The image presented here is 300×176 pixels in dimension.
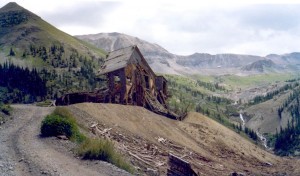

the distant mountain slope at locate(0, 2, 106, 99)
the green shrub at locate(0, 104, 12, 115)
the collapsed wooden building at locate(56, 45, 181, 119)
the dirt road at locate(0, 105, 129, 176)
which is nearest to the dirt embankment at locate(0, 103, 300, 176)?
the dirt road at locate(0, 105, 129, 176)

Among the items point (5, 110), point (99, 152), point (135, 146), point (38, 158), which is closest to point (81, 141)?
point (99, 152)

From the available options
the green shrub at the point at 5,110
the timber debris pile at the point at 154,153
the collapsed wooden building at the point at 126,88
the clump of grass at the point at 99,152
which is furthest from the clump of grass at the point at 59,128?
the collapsed wooden building at the point at 126,88

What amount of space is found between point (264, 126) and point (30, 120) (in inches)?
5295

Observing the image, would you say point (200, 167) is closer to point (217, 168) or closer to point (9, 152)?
point (217, 168)

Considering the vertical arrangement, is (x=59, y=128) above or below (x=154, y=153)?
above

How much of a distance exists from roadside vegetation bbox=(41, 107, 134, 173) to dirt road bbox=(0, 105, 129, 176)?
2.23ft

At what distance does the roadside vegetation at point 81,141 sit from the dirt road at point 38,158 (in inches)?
26.8

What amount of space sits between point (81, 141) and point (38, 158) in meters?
5.57

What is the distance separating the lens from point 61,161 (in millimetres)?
22047

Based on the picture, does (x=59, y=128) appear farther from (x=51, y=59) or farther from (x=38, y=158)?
(x=51, y=59)

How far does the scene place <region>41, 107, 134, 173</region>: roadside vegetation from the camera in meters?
23.3

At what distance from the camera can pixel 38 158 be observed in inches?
879

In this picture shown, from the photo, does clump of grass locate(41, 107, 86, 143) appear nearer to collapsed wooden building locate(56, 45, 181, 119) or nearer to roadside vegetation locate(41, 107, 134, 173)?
roadside vegetation locate(41, 107, 134, 173)

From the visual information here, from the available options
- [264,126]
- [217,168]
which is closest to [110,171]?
[217,168]
